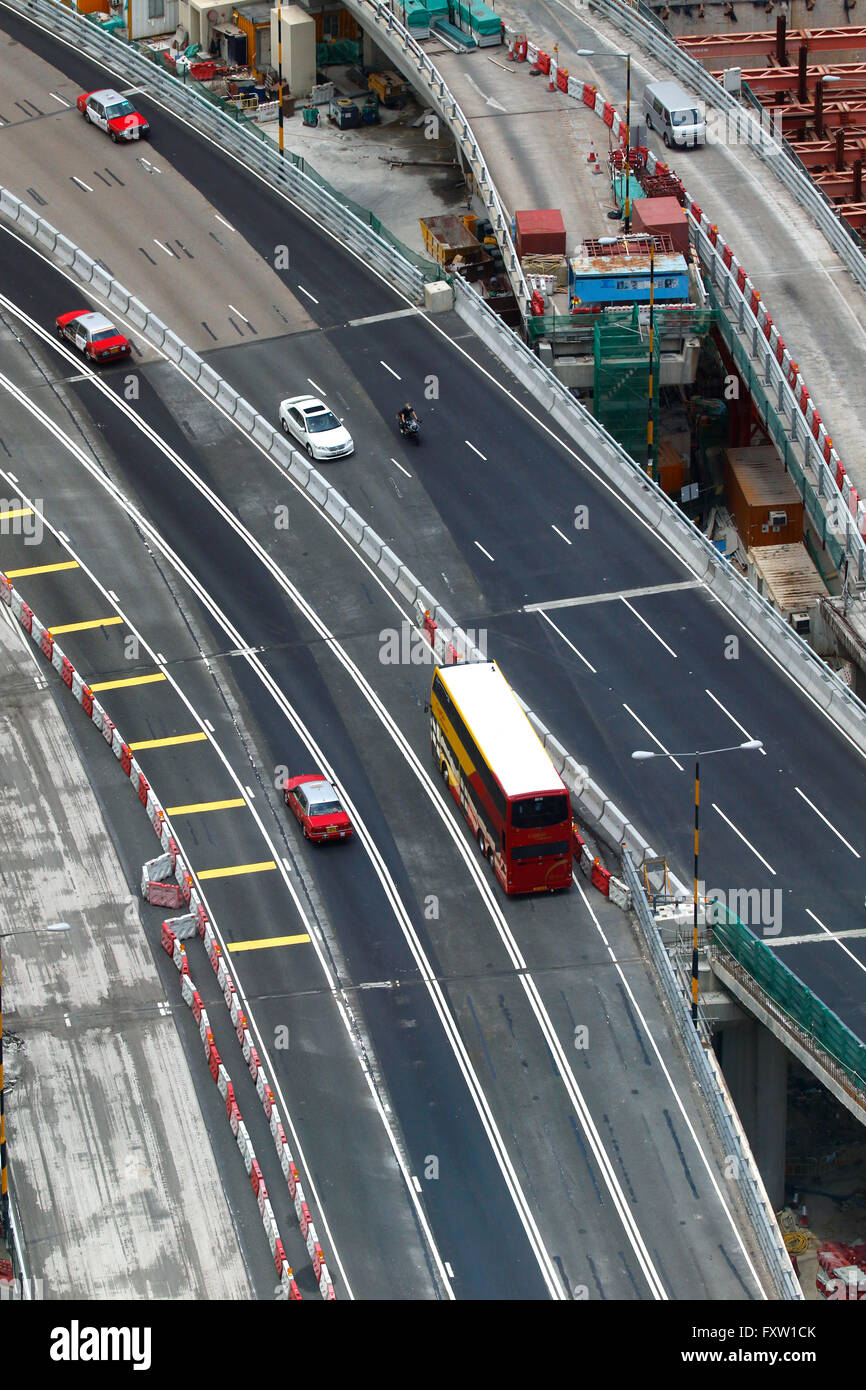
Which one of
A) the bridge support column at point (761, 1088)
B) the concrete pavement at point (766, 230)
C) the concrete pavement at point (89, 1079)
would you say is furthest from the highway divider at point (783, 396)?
the concrete pavement at point (89, 1079)

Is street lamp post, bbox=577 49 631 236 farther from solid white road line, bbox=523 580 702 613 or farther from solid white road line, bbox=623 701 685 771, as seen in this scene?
solid white road line, bbox=623 701 685 771

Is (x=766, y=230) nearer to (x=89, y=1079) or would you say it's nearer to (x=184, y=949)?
(x=184, y=949)

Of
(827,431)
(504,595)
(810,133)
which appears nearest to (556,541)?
(504,595)

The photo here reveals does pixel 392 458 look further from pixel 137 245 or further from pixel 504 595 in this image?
pixel 137 245

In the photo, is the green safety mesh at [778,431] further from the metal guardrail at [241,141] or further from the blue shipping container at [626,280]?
the metal guardrail at [241,141]

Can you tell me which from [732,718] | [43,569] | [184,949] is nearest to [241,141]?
[43,569]
